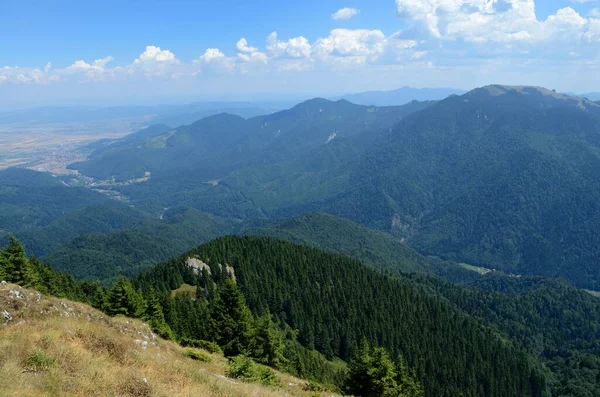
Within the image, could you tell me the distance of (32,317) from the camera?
27.7 m

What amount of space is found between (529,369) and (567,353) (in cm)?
6288

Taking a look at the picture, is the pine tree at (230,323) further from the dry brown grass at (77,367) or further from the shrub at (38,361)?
the shrub at (38,361)

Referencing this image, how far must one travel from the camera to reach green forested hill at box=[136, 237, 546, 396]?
116 m

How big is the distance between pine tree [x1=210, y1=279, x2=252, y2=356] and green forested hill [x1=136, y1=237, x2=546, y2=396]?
5312 centimetres

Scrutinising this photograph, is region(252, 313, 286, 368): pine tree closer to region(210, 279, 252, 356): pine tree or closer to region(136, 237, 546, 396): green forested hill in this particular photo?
region(210, 279, 252, 356): pine tree

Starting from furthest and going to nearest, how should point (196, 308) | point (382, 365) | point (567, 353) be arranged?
point (567, 353)
point (196, 308)
point (382, 365)

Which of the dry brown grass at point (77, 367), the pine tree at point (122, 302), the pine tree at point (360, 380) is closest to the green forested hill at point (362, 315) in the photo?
the pine tree at point (122, 302)

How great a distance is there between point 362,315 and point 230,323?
86937mm

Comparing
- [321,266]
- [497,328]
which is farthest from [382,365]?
[497,328]

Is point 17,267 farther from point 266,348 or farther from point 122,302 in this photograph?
point 266,348

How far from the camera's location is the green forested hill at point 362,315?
381ft

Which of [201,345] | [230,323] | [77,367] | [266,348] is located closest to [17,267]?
[230,323]

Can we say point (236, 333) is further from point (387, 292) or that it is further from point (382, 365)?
point (387, 292)

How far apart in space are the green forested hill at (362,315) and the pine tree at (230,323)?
174 ft
